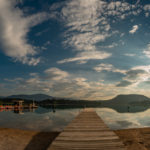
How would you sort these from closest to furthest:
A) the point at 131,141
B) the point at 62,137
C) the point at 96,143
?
the point at 96,143 → the point at 62,137 → the point at 131,141

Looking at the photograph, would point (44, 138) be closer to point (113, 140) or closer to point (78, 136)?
point (78, 136)

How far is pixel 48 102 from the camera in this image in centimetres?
15800

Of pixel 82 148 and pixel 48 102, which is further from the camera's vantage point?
pixel 48 102

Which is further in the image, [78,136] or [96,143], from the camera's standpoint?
[78,136]

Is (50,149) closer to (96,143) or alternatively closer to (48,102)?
(96,143)

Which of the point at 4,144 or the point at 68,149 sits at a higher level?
the point at 68,149

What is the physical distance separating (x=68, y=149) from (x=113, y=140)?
2426 mm

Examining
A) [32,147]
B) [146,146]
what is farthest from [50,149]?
[146,146]

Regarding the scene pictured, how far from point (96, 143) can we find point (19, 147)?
563 cm

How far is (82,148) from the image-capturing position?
5410 millimetres

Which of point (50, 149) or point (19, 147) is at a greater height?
point (50, 149)

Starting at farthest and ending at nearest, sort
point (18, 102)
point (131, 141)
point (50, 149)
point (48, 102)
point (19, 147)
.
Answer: point (48, 102)
point (18, 102)
point (131, 141)
point (19, 147)
point (50, 149)

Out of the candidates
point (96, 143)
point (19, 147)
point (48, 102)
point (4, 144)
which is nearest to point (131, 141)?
point (96, 143)

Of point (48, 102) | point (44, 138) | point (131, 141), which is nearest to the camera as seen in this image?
point (131, 141)
